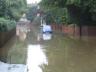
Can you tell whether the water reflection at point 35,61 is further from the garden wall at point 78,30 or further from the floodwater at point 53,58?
the garden wall at point 78,30

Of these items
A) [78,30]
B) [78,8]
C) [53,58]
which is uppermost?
[78,8]

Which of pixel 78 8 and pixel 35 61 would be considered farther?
pixel 78 8

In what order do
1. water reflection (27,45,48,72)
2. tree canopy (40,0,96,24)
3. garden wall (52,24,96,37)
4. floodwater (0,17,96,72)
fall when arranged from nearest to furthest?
water reflection (27,45,48,72) → floodwater (0,17,96,72) → tree canopy (40,0,96,24) → garden wall (52,24,96,37)

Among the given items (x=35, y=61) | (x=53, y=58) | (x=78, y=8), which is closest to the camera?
(x=35, y=61)

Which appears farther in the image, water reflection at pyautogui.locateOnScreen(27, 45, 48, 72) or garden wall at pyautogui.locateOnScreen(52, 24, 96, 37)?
garden wall at pyautogui.locateOnScreen(52, 24, 96, 37)

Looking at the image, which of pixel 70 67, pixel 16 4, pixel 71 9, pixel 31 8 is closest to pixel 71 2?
pixel 71 9

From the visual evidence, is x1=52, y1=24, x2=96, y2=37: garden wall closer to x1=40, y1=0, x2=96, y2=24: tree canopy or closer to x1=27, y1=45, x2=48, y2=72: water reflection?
x1=40, y1=0, x2=96, y2=24: tree canopy

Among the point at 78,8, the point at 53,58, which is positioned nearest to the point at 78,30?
the point at 78,8

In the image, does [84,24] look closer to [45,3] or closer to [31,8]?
[45,3]

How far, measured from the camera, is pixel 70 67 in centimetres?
1418

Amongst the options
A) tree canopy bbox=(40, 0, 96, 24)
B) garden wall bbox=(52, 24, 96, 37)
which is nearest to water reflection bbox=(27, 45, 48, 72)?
tree canopy bbox=(40, 0, 96, 24)

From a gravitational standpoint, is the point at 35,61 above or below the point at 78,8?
below

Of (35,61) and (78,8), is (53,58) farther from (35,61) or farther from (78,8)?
(78,8)

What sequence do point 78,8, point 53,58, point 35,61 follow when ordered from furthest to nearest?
point 78,8
point 53,58
point 35,61
